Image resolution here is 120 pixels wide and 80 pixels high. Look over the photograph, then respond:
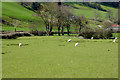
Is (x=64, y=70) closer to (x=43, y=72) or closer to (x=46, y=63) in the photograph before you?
(x=43, y=72)

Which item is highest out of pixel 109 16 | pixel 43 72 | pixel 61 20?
pixel 109 16

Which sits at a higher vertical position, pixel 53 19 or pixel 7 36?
pixel 53 19

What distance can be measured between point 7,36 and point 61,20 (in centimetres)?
2728

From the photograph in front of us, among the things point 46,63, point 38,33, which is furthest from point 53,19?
point 46,63

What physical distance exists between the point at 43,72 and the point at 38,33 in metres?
56.9

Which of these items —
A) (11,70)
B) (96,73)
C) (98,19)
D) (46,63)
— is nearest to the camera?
(96,73)

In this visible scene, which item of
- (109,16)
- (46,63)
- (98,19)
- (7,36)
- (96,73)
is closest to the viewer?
(96,73)

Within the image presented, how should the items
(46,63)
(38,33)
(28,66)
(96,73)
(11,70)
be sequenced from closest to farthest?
(96,73) → (11,70) → (28,66) → (46,63) → (38,33)

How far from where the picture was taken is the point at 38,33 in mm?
68812

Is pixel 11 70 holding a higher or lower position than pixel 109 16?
lower

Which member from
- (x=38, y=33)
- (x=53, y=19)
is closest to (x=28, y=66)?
(x=53, y=19)

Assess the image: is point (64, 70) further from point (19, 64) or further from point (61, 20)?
point (61, 20)

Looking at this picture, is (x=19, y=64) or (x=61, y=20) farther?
(x=61, y=20)

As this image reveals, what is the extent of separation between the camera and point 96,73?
1225 cm
